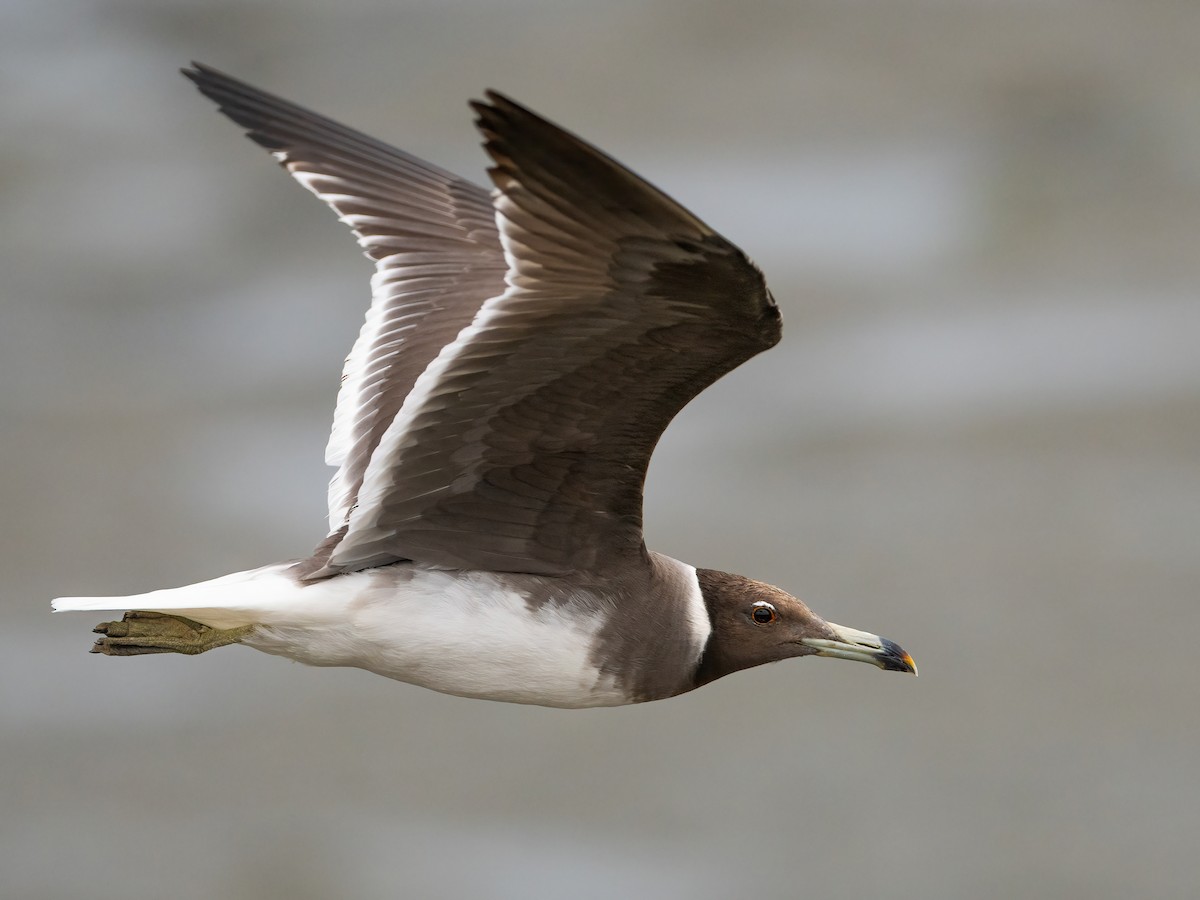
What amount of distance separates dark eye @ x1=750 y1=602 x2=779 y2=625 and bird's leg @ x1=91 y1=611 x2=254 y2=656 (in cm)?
152

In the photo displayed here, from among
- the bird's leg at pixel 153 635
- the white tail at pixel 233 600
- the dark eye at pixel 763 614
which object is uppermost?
the white tail at pixel 233 600

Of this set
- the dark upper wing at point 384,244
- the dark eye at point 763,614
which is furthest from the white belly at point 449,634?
Result: the dark eye at point 763,614

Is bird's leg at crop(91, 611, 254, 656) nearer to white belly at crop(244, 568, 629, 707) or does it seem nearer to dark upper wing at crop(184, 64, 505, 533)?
white belly at crop(244, 568, 629, 707)

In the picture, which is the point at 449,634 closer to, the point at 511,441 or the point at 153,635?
the point at 511,441

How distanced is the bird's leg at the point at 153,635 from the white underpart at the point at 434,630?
14 centimetres

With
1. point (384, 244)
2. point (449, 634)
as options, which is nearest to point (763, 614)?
point (449, 634)

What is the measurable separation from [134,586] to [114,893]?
3242 mm

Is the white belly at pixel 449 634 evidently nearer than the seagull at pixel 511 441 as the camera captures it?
No

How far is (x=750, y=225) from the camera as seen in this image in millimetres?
23250

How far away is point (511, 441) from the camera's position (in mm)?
4992

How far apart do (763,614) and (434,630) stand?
41.3 inches

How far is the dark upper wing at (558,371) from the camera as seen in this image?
4328mm

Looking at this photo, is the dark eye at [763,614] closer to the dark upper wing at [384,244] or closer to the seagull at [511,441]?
the seagull at [511,441]

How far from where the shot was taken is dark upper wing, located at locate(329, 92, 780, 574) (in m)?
4.33
